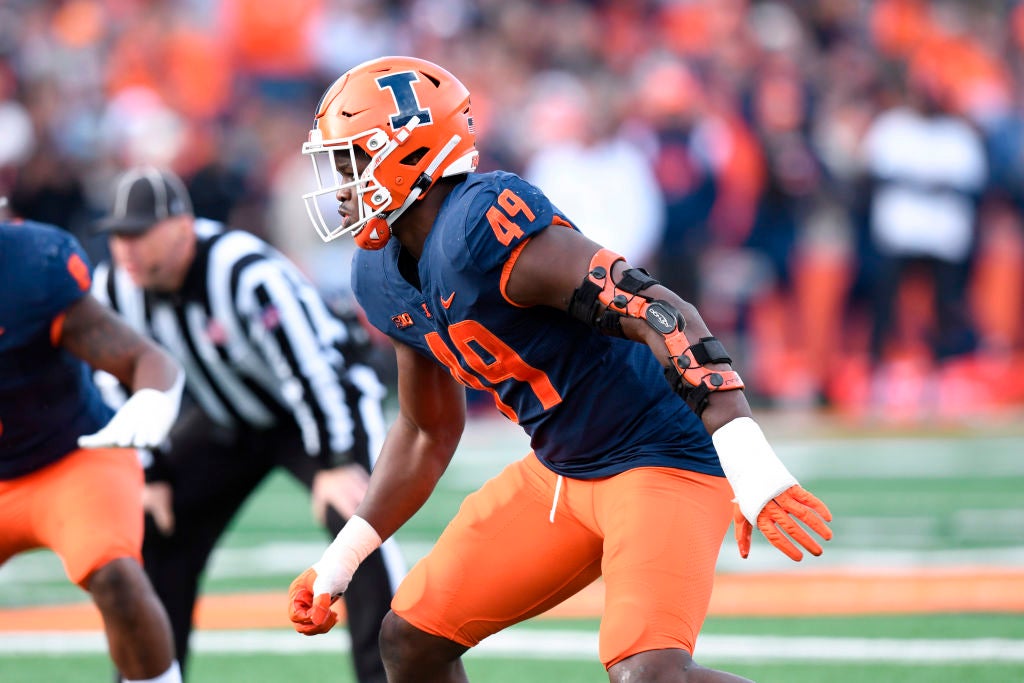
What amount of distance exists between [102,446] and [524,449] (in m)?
6.96

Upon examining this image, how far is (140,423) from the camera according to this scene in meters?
4.21

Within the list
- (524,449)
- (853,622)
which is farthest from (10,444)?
(524,449)

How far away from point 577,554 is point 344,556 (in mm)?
591

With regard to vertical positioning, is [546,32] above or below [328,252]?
above

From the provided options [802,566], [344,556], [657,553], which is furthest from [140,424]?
[802,566]

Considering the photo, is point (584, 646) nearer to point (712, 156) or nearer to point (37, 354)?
point (37, 354)

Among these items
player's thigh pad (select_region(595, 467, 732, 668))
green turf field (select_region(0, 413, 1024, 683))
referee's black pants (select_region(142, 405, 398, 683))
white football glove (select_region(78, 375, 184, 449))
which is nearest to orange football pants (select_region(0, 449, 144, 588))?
white football glove (select_region(78, 375, 184, 449))

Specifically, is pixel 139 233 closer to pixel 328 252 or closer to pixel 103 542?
pixel 103 542

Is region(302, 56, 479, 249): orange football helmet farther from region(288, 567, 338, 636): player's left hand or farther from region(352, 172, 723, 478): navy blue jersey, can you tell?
region(288, 567, 338, 636): player's left hand

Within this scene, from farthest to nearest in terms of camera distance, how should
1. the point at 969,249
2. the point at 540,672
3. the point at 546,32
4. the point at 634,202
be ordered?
the point at 546,32 → the point at 969,249 → the point at 634,202 → the point at 540,672

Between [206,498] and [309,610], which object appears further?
[206,498]

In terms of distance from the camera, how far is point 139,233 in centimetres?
512

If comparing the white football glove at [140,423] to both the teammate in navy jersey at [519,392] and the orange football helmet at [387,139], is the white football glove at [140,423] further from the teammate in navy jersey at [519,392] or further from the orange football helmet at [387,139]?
the orange football helmet at [387,139]

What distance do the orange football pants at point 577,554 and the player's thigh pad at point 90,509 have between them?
0.96m
